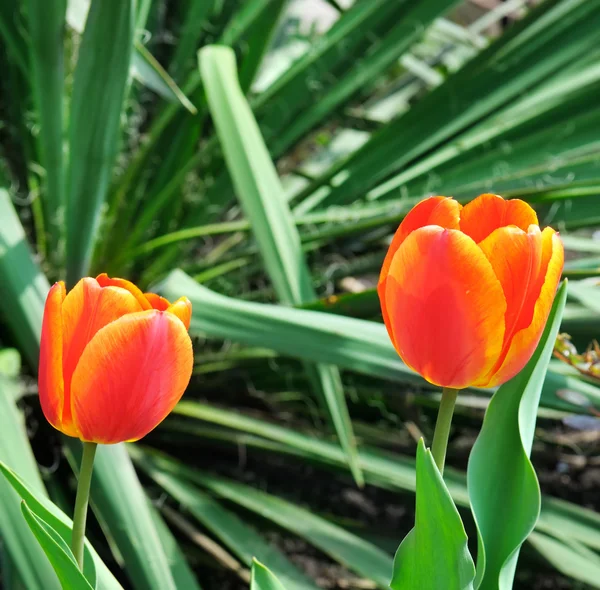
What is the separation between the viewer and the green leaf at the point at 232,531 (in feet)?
2.45

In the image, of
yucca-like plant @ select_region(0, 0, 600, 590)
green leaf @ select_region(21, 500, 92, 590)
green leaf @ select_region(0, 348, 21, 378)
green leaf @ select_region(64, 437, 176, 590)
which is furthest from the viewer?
green leaf @ select_region(0, 348, 21, 378)

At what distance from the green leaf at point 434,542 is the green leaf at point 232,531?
445 millimetres

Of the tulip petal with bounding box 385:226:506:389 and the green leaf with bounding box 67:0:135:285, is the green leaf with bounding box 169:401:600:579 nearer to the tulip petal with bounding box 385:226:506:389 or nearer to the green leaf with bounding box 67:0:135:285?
the green leaf with bounding box 67:0:135:285

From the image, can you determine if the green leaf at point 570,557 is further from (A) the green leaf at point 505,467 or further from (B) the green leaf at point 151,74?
(B) the green leaf at point 151,74

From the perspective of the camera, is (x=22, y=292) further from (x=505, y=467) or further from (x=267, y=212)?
(x=505, y=467)

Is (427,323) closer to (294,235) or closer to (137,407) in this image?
(137,407)

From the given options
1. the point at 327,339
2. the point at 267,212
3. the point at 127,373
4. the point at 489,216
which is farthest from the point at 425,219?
the point at 267,212

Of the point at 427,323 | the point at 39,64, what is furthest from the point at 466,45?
the point at 427,323

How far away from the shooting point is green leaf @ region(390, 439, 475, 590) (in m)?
0.29

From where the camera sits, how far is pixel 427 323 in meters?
0.30

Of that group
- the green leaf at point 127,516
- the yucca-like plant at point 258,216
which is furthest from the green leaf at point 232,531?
the green leaf at point 127,516

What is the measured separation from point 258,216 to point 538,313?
1.59ft

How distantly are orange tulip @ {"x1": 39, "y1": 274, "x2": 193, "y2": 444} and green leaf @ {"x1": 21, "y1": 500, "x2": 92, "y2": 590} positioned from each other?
0.11 feet

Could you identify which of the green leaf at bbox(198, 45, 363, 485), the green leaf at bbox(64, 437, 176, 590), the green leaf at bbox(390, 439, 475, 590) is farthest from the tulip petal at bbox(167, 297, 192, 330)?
the green leaf at bbox(198, 45, 363, 485)
